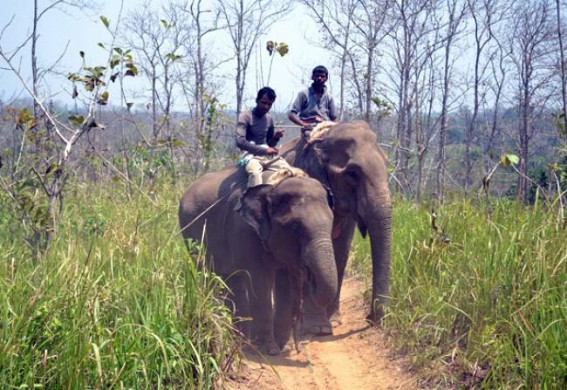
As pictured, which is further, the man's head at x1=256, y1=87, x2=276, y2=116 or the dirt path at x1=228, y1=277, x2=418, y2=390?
the man's head at x1=256, y1=87, x2=276, y2=116

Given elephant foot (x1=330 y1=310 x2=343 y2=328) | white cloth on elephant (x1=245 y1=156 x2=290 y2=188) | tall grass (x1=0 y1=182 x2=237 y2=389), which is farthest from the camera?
elephant foot (x1=330 y1=310 x2=343 y2=328)

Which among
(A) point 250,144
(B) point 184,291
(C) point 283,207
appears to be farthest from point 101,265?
(A) point 250,144

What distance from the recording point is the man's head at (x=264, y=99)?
6.74 meters

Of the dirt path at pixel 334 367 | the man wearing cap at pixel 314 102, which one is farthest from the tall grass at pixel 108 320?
the man wearing cap at pixel 314 102

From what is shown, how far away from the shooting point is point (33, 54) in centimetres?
998

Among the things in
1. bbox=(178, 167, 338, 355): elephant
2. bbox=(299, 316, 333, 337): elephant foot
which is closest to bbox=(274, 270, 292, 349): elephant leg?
bbox=(178, 167, 338, 355): elephant

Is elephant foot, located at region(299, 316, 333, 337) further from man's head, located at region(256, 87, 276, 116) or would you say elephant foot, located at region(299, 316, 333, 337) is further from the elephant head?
man's head, located at region(256, 87, 276, 116)

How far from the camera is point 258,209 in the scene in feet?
19.2

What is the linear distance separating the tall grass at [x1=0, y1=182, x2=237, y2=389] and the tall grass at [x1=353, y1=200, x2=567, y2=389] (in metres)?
1.63

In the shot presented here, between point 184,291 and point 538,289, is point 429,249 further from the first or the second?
point 184,291

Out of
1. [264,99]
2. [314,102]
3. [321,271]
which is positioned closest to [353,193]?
[264,99]

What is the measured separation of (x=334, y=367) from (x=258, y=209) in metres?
1.46

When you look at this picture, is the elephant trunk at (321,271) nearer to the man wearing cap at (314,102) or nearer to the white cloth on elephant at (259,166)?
the white cloth on elephant at (259,166)

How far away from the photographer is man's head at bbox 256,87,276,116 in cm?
674
